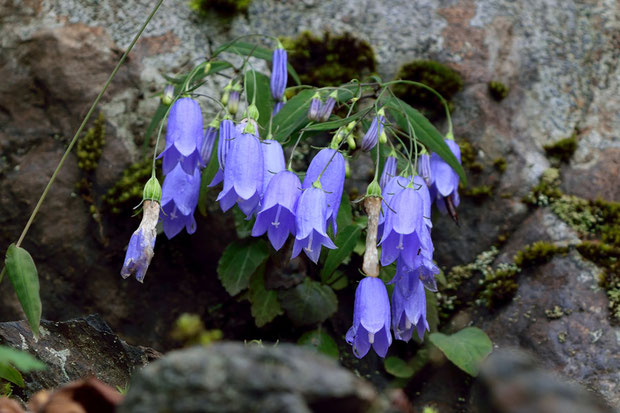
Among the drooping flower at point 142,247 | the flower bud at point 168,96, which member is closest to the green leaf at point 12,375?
the drooping flower at point 142,247

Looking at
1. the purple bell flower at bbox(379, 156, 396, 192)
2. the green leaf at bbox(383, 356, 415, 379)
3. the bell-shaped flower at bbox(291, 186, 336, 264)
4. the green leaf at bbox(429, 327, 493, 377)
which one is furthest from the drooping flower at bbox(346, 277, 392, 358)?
the green leaf at bbox(383, 356, 415, 379)

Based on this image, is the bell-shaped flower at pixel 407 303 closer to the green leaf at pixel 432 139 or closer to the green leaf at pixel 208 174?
the green leaf at pixel 432 139

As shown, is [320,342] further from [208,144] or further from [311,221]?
[208,144]

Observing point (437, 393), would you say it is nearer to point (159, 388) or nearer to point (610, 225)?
point (610, 225)

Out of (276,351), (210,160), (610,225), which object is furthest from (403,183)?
(276,351)

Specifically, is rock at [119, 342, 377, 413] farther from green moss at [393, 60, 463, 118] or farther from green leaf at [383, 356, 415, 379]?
green moss at [393, 60, 463, 118]

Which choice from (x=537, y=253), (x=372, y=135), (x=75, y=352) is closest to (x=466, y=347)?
(x=537, y=253)
